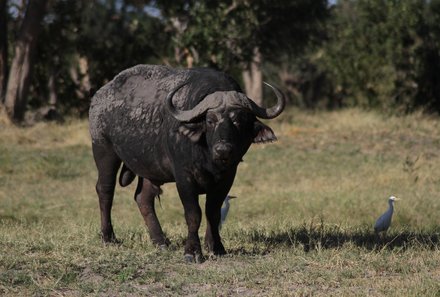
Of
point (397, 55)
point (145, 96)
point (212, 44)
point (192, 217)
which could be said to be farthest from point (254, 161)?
point (397, 55)

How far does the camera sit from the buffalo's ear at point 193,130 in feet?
26.3

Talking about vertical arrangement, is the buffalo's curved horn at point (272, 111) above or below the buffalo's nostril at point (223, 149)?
above

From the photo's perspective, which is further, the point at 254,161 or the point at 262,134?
the point at 254,161

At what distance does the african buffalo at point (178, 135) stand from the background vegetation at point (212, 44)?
14664mm

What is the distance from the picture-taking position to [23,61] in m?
24.5

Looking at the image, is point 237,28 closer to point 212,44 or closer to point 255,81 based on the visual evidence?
point 212,44

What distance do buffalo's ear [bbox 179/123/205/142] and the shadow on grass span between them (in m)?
1.29

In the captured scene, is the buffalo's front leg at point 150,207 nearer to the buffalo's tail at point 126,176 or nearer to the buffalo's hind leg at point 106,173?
the buffalo's tail at point 126,176

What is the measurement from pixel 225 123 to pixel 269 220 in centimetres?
405

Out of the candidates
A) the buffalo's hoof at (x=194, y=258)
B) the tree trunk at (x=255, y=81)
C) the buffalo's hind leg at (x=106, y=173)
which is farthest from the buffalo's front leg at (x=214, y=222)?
the tree trunk at (x=255, y=81)

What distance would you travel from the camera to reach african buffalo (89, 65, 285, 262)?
794cm

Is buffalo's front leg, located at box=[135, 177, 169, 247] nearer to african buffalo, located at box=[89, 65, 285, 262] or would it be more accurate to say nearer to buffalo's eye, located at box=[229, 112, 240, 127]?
african buffalo, located at box=[89, 65, 285, 262]

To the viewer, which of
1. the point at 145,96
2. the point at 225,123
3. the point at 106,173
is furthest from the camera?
the point at 106,173

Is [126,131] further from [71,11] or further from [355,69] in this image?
[355,69]
